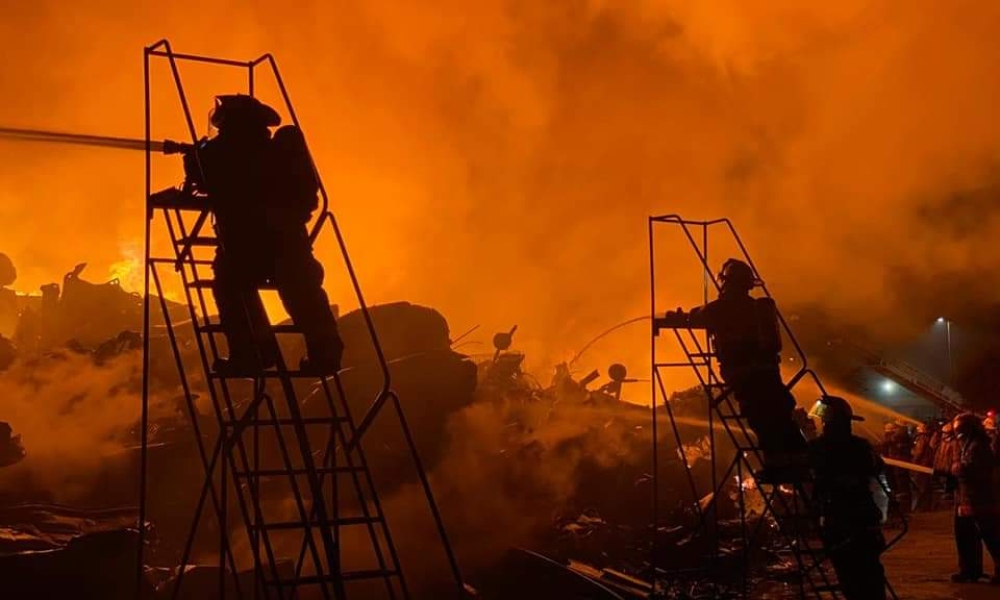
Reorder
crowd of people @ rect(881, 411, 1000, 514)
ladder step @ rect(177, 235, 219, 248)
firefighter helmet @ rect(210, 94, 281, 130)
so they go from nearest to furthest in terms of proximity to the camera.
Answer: ladder step @ rect(177, 235, 219, 248), firefighter helmet @ rect(210, 94, 281, 130), crowd of people @ rect(881, 411, 1000, 514)

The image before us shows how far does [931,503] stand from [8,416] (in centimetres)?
1613

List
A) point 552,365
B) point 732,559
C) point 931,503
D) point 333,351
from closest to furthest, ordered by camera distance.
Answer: point 333,351, point 732,559, point 931,503, point 552,365

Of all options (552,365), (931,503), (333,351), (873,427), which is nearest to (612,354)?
(552,365)

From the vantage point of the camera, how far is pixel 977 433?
10.0m

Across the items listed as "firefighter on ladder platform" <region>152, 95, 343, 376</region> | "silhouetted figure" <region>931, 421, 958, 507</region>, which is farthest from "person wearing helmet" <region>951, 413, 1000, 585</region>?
"firefighter on ladder platform" <region>152, 95, 343, 376</region>

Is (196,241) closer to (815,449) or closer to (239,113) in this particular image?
(239,113)

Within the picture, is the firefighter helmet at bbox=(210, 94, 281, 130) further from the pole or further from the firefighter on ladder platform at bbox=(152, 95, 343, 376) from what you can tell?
the pole

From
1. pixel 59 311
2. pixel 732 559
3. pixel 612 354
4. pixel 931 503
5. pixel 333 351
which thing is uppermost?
pixel 59 311

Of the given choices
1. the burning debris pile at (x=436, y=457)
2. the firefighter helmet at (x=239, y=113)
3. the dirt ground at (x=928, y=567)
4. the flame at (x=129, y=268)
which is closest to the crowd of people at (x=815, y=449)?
the dirt ground at (x=928, y=567)

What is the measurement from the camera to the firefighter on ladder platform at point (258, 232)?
5609 millimetres

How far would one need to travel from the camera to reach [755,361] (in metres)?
7.98

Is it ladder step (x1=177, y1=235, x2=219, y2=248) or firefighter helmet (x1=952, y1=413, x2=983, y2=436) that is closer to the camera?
ladder step (x1=177, y1=235, x2=219, y2=248)

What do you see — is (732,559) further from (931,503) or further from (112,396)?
(931,503)

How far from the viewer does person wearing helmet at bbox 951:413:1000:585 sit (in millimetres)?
9648
